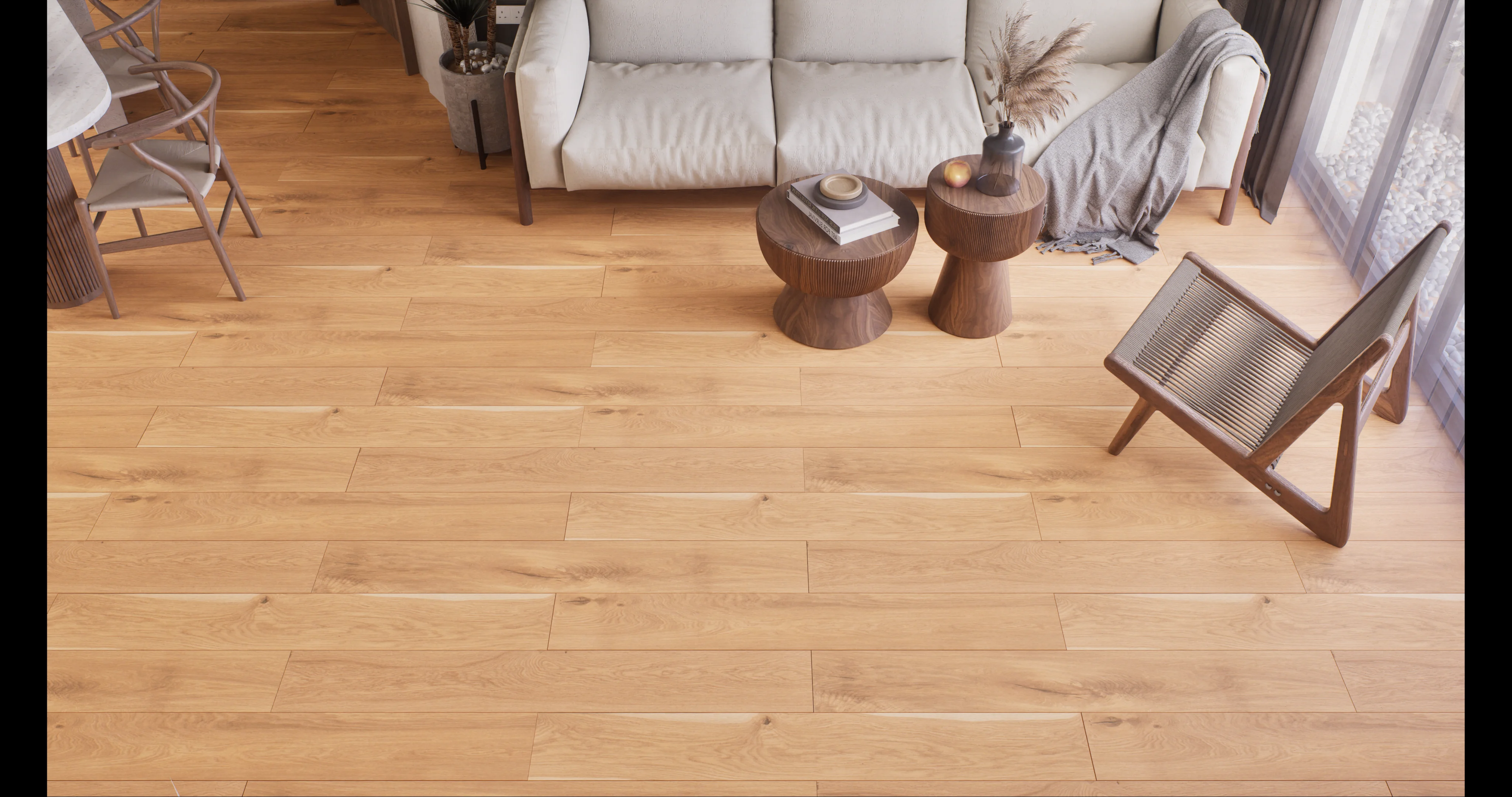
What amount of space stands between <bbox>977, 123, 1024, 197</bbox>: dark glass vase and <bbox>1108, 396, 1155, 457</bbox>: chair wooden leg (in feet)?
2.40

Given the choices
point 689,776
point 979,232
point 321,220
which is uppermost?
point 979,232

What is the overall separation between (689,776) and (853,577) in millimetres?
647

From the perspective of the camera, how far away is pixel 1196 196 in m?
3.84

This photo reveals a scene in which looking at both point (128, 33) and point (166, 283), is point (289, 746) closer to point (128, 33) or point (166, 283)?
point (166, 283)

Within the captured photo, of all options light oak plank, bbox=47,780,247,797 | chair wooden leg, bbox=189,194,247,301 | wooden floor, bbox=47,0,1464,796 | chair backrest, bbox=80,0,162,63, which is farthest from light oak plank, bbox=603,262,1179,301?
chair backrest, bbox=80,0,162,63

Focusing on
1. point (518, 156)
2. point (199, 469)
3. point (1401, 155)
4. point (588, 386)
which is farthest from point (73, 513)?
point (1401, 155)

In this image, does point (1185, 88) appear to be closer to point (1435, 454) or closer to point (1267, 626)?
point (1435, 454)

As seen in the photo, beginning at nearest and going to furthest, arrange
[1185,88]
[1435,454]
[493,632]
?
[493,632] → [1435,454] → [1185,88]

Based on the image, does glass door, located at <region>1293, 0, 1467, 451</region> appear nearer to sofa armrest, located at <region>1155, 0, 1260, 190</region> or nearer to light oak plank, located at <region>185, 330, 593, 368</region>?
sofa armrest, located at <region>1155, 0, 1260, 190</region>

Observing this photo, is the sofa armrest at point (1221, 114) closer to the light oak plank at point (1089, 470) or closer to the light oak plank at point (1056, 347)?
the light oak plank at point (1056, 347)

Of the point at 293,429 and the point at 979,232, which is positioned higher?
the point at 979,232

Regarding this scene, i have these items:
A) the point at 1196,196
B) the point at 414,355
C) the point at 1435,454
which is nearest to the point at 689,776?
the point at 414,355

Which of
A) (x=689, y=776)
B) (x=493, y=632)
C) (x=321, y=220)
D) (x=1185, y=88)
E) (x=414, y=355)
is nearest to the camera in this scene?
(x=689, y=776)

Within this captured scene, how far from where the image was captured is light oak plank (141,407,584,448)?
9.46 feet
